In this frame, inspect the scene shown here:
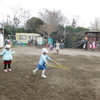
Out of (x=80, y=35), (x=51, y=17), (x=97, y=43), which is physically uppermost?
(x=51, y=17)

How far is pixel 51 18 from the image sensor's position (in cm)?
3338

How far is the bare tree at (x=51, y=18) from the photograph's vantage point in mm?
31375

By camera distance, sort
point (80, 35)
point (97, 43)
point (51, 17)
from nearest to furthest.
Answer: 1. point (97, 43)
2. point (80, 35)
3. point (51, 17)

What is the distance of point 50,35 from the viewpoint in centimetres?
3052

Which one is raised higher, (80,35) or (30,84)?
(80,35)

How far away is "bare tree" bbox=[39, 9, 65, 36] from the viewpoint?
1235 inches

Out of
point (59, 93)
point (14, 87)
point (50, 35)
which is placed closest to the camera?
point (59, 93)

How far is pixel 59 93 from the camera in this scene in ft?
13.4

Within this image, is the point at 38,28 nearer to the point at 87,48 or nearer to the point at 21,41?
the point at 21,41

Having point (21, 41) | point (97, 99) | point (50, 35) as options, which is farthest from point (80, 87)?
point (21, 41)

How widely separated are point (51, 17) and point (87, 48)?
48.0 ft

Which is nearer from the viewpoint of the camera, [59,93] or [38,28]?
[59,93]

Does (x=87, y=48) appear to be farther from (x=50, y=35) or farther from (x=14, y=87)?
(x=14, y=87)

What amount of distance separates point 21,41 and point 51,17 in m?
10.2
